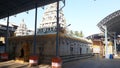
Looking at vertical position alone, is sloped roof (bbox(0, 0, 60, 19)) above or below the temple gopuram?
above

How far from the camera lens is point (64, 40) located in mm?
33250

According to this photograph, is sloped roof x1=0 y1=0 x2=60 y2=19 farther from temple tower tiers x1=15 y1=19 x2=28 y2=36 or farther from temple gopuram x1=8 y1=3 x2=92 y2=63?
temple tower tiers x1=15 y1=19 x2=28 y2=36

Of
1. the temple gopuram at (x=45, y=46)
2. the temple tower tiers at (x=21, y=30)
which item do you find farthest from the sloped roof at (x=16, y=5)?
the temple tower tiers at (x=21, y=30)

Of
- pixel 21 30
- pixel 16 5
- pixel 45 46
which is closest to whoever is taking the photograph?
pixel 45 46

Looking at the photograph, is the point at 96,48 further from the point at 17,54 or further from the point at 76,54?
the point at 17,54

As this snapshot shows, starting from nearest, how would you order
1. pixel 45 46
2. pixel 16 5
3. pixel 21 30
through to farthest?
pixel 45 46, pixel 16 5, pixel 21 30

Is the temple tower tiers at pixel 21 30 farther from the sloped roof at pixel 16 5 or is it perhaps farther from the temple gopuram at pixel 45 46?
the sloped roof at pixel 16 5

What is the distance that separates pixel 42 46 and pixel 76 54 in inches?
359

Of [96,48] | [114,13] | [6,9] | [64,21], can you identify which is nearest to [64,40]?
[6,9]

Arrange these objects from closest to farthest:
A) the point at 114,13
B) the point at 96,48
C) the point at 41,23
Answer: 1. the point at 114,13
2. the point at 96,48
3. the point at 41,23

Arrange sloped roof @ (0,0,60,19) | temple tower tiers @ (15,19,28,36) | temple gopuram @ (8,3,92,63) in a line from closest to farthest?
sloped roof @ (0,0,60,19)
temple gopuram @ (8,3,92,63)
temple tower tiers @ (15,19,28,36)

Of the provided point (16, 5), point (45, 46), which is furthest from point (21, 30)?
point (45, 46)

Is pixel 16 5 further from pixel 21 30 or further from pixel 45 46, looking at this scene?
pixel 21 30

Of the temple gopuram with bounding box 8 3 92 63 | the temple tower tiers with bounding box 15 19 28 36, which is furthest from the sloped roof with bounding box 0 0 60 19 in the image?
the temple tower tiers with bounding box 15 19 28 36
